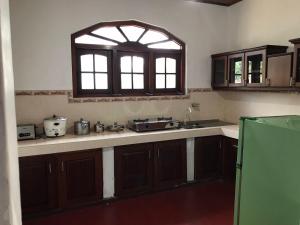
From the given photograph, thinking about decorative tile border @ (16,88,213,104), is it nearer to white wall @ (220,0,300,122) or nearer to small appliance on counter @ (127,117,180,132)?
small appliance on counter @ (127,117,180,132)

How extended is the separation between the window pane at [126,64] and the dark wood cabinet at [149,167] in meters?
1.10

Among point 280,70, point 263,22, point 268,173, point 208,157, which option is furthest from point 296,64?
point 208,157

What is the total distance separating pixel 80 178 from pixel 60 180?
22cm

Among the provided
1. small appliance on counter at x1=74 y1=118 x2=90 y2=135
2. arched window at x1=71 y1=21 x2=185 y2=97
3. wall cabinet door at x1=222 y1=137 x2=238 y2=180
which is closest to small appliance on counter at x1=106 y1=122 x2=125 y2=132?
small appliance on counter at x1=74 y1=118 x2=90 y2=135

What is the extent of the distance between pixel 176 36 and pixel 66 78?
1685mm

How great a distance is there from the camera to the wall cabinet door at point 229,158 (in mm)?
3527

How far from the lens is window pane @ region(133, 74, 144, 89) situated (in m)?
3.60

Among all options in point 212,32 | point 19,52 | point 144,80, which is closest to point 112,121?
point 144,80

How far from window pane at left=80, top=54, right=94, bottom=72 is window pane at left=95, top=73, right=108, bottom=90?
130 millimetres

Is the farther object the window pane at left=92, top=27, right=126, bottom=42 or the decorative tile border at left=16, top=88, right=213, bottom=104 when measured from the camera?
the window pane at left=92, top=27, right=126, bottom=42

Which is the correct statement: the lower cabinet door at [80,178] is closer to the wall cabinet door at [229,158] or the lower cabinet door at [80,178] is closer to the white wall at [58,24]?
the white wall at [58,24]

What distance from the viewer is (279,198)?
161cm

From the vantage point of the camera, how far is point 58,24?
119 inches

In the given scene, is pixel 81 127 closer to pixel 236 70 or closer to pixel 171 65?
pixel 171 65
